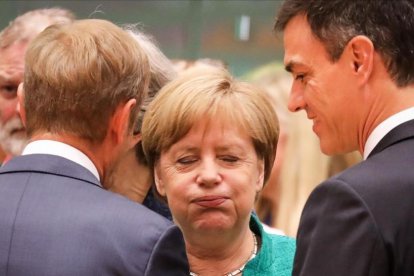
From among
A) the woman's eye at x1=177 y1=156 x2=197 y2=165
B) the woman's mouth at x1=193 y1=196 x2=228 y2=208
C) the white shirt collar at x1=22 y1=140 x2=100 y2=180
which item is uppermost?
the white shirt collar at x1=22 y1=140 x2=100 y2=180

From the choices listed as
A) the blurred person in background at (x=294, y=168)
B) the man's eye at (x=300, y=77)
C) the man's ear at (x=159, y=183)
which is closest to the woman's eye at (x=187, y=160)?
the man's ear at (x=159, y=183)

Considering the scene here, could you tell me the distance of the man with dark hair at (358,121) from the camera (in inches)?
88.8

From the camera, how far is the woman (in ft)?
10.0

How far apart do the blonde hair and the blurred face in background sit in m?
0.80

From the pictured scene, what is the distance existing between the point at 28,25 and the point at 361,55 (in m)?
1.82

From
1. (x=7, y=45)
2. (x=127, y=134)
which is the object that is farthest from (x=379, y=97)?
(x=7, y=45)

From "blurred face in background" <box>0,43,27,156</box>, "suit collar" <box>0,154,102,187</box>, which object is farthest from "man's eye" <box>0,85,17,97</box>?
"suit collar" <box>0,154,102,187</box>

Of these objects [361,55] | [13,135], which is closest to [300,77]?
[361,55]

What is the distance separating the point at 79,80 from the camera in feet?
8.33

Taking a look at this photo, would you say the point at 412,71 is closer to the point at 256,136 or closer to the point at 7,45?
the point at 256,136

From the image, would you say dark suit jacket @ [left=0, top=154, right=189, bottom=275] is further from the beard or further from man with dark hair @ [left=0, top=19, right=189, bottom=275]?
the beard

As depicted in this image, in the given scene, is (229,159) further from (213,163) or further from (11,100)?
(11,100)

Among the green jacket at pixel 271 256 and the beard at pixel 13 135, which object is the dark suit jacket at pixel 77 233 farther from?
the beard at pixel 13 135

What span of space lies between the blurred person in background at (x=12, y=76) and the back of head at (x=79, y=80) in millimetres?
1208
